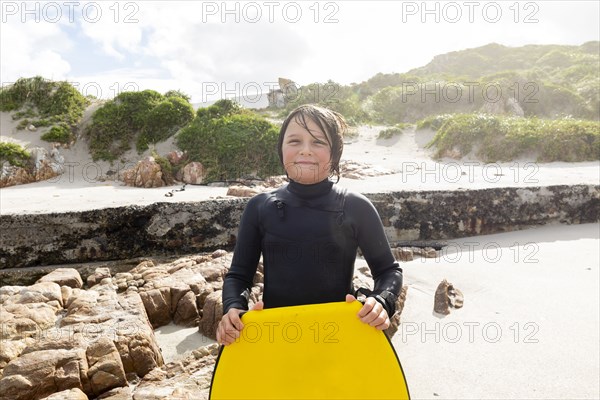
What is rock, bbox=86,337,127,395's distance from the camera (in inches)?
91.8

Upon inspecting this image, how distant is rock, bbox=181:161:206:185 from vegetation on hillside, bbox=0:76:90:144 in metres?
3.94

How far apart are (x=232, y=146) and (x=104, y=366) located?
755 cm

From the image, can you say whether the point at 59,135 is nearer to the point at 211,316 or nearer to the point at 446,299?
the point at 211,316

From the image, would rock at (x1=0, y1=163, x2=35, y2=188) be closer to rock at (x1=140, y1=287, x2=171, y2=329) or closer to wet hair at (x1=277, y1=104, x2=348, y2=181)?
rock at (x1=140, y1=287, x2=171, y2=329)

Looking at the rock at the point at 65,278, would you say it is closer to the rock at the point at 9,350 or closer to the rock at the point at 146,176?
the rock at the point at 9,350

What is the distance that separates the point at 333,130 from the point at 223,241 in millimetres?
3367

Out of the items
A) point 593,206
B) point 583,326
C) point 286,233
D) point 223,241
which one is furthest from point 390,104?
point 286,233

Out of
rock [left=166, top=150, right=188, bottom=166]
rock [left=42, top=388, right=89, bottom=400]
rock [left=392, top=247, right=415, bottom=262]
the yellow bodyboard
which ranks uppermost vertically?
rock [left=166, top=150, right=188, bottom=166]

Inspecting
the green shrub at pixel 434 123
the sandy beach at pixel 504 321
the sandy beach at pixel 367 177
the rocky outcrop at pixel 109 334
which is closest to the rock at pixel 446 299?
the sandy beach at pixel 504 321

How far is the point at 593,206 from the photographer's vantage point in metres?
5.28

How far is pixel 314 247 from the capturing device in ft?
5.66

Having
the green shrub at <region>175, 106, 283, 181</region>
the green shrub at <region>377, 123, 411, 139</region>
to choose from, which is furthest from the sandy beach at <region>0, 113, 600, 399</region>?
the green shrub at <region>377, 123, 411, 139</region>

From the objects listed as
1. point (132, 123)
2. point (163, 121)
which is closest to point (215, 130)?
point (163, 121)

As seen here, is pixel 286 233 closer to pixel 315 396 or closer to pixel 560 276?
pixel 315 396
